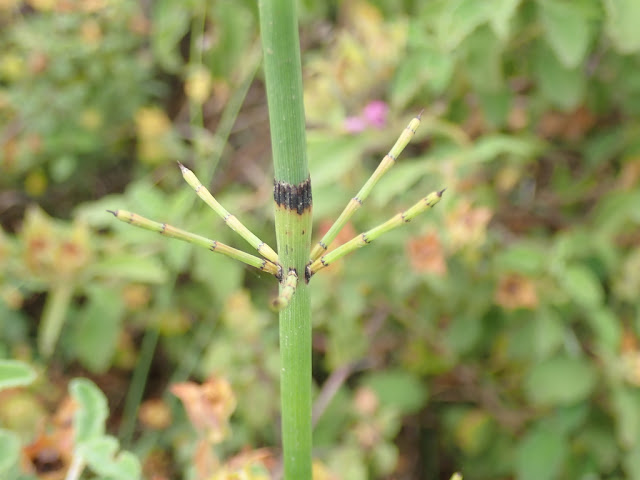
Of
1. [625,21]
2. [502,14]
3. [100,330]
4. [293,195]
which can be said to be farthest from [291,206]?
[100,330]

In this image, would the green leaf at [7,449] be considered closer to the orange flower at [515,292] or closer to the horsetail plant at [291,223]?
the horsetail plant at [291,223]

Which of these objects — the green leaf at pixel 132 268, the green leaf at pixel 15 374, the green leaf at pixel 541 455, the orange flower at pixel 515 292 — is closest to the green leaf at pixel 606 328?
the orange flower at pixel 515 292

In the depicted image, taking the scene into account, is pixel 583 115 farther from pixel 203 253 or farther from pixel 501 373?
pixel 203 253

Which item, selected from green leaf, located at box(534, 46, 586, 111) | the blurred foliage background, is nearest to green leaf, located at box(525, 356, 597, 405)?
the blurred foliage background

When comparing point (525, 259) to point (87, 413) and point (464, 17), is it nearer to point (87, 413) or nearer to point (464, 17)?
point (464, 17)

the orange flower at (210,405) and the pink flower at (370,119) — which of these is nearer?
the orange flower at (210,405)

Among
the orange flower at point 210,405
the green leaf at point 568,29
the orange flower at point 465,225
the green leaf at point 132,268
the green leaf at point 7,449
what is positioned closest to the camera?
the green leaf at point 7,449

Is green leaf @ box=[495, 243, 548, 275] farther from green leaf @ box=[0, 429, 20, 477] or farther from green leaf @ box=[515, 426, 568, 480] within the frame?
green leaf @ box=[0, 429, 20, 477]
